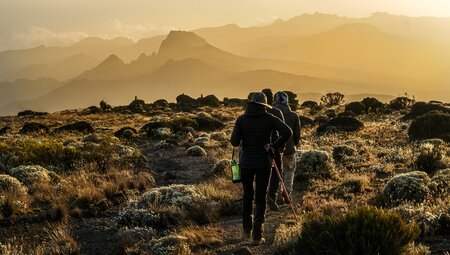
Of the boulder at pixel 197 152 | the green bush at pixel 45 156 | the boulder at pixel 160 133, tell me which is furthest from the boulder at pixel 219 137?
the green bush at pixel 45 156

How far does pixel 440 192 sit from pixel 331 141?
13.3m

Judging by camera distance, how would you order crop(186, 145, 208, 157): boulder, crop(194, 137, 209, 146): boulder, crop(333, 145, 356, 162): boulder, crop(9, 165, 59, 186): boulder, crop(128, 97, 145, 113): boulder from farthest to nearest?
1. crop(128, 97, 145, 113): boulder
2. crop(194, 137, 209, 146): boulder
3. crop(186, 145, 208, 157): boulder
4. crop(333, 145, 356, 162): boulder
5. crop(9, 165, 59, 186): boulder

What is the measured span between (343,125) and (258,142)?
73.7 ft

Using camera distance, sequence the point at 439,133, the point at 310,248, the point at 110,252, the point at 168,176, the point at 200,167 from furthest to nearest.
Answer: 1. the point at 439,133
2. the point at 200,167
3. the point at 168,176
4. the point at 110,252
5. the point at 310,248

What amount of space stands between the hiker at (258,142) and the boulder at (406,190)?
3364mm

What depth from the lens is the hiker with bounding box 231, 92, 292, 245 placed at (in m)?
7.86

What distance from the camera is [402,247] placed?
6.11 m

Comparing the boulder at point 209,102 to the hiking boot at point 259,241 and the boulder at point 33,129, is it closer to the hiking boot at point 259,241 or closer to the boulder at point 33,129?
the boulder at point 33,129

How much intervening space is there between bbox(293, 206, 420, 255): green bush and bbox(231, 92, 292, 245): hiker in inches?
51.7

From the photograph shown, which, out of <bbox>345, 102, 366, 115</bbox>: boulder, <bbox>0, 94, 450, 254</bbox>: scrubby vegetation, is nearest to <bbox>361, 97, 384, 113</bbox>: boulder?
<bbox>345, 102, 366, 115</bbox>: boulder

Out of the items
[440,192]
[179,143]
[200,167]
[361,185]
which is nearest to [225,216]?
[361,185]

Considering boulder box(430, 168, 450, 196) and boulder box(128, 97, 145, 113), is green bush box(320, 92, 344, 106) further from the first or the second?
boulder box(430, 168, 450, 196)

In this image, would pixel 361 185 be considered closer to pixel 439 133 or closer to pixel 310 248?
pixel 310 248

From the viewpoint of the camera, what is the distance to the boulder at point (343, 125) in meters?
28.3
